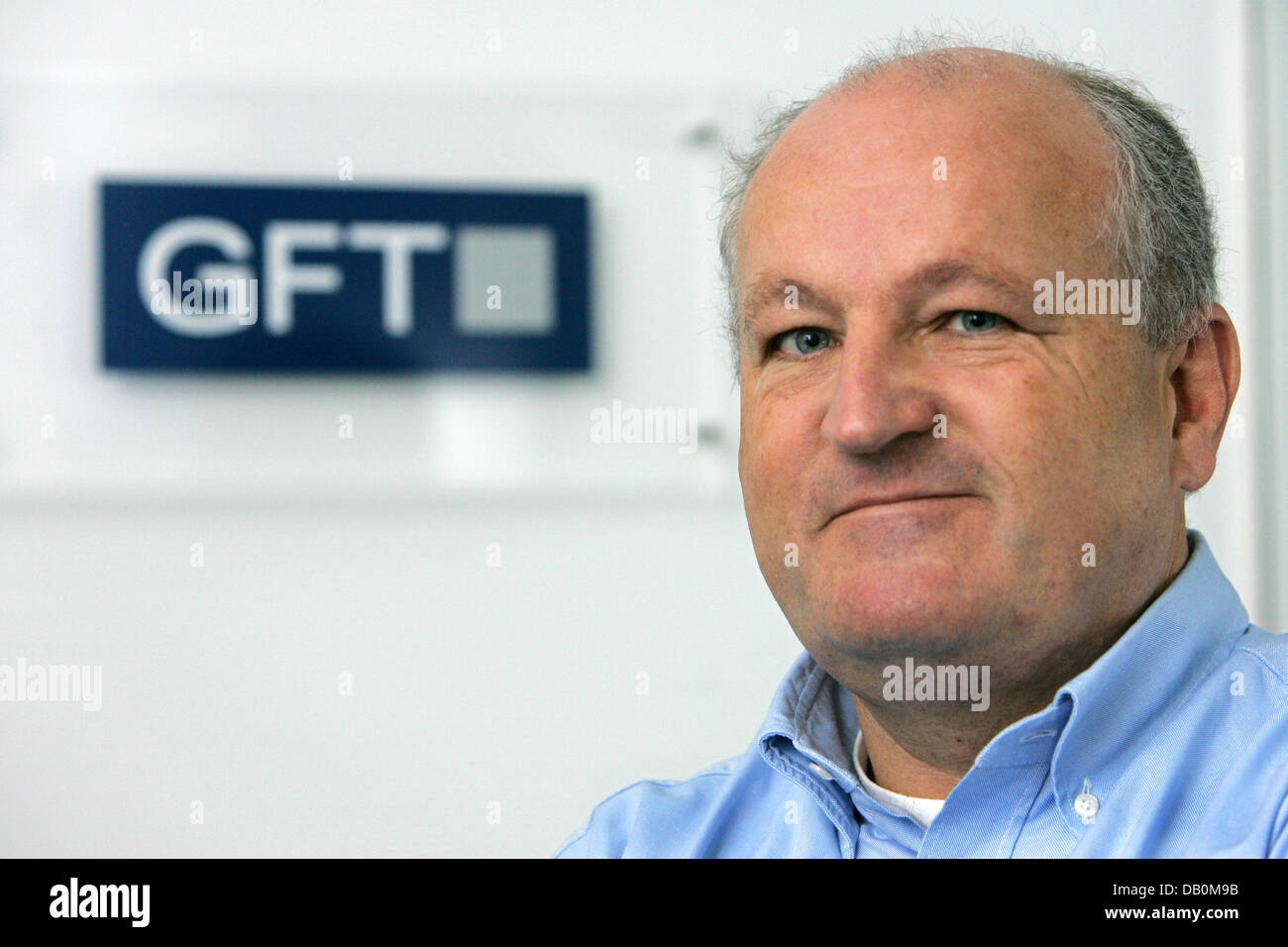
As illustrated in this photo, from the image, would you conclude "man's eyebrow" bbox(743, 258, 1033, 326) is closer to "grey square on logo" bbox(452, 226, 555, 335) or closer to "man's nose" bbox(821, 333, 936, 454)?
"man's nose" bbox(821, 333, 936, 454)

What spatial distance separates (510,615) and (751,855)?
1.15m

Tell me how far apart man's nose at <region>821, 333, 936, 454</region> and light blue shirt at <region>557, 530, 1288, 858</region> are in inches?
8.3

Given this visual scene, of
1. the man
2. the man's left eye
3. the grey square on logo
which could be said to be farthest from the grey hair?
the grey square on logo

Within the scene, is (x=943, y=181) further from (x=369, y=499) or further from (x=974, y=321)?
(x=369, y=499)

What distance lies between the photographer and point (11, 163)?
210cm

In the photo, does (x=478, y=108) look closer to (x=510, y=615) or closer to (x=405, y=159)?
(x=405, y=159)

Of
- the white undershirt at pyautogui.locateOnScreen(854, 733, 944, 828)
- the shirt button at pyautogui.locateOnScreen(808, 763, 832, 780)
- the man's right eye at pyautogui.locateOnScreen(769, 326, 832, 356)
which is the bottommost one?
the white undershirt at pyautogui.locateOnScreen(854, 733, 944, 828)

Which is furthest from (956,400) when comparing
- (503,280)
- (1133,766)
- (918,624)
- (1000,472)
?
(503,280)

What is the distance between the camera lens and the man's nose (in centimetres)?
87

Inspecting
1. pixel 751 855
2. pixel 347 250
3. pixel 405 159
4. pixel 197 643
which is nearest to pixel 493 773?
pixel 197 643

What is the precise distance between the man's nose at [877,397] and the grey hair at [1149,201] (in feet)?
0.57

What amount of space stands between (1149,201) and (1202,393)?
157 mm

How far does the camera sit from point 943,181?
917mm

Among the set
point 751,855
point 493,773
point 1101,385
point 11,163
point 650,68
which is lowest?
point 493,773
